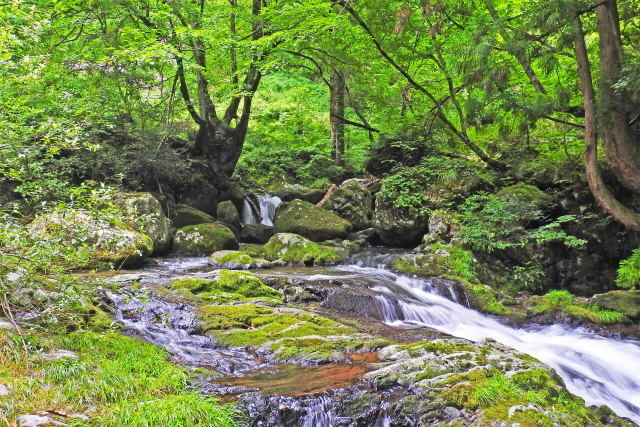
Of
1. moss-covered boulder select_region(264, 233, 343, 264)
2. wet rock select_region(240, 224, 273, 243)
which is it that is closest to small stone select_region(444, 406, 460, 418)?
moss-covered boulder select_region(264, 233, 343, 264)

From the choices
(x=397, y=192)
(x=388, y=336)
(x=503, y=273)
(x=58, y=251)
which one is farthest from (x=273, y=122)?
(x=58, y=251)

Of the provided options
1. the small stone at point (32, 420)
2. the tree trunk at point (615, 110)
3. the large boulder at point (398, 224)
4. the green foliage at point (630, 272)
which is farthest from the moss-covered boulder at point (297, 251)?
the small stone at point (32, 420)

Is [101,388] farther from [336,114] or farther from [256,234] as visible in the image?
[336,114]

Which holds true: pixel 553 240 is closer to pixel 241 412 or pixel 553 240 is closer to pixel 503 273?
pixel 503 273

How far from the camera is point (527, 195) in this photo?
1142cm

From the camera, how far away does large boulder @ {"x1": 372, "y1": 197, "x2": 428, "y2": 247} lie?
13141 mm

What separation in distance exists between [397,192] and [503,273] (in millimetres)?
4422

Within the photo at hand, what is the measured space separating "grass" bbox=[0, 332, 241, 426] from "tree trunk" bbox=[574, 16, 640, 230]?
9521mm

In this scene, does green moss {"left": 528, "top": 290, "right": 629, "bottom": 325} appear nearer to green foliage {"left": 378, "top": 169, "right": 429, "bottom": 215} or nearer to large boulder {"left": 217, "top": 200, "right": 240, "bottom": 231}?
green foliage {"left": 378, "top": 169, "right": 429, "bottom": 215}

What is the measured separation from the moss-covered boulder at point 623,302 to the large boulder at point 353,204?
864 centimetres

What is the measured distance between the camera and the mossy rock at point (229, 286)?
24.0ft

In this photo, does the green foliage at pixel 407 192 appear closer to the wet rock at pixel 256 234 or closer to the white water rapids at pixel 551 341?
the white water rapids at pixel 551 341

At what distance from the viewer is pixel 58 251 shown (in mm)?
3639

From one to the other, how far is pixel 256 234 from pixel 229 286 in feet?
25.7
